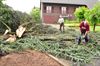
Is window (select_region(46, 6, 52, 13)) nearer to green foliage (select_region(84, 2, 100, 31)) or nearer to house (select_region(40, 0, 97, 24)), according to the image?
house (select_region(40, 0, 97, 24))

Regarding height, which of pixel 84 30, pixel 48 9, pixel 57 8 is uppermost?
pixel 84 30

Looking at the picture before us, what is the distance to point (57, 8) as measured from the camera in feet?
175

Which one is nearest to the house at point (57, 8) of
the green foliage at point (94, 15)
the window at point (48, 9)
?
the window at point (48, 9)

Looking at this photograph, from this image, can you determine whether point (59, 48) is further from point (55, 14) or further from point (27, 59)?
point (55, 14)

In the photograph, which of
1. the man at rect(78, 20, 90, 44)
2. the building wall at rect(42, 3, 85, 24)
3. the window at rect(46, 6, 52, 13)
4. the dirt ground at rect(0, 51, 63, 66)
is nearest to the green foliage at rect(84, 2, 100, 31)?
the man at rect(78, 20, 90, 44)

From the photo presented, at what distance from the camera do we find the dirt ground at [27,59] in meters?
14.8

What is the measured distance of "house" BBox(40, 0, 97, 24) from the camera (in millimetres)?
51253

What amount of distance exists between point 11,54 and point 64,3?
38445mm

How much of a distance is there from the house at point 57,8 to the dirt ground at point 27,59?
35.1 meters

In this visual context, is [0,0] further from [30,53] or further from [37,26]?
[30,53]

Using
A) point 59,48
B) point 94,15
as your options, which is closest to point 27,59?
point 59,48

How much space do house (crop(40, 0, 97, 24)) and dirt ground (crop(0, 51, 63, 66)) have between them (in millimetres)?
35066

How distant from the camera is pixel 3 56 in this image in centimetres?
1558

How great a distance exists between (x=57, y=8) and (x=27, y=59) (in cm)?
3841
